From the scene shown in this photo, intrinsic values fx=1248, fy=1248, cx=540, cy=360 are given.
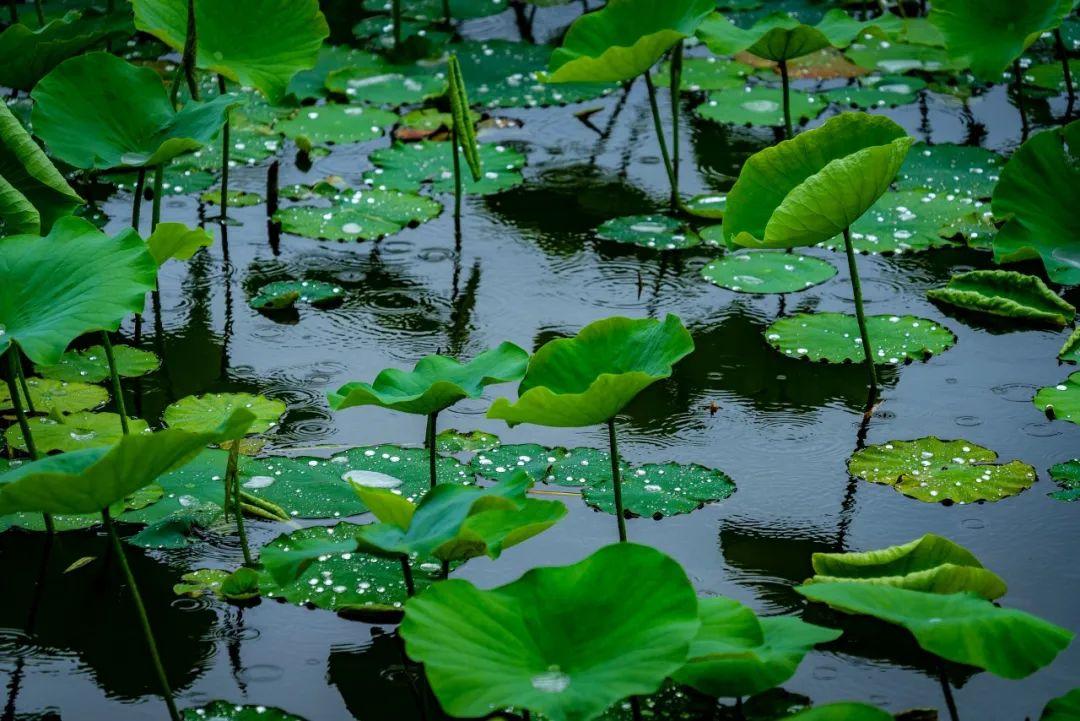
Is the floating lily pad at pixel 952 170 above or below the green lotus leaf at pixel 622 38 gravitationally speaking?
below

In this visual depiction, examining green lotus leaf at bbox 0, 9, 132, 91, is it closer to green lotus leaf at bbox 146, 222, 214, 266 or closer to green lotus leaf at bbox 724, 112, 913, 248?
green lotus leaf at bbox 146, 222, 214, 266

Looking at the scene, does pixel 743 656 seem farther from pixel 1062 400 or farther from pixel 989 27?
pixel 989 27

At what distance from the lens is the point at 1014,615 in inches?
56.4

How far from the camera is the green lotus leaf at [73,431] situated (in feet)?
7.50

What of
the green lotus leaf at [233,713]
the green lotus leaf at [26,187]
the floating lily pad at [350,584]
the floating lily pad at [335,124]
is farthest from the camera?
the floating lily pad at [335,124]

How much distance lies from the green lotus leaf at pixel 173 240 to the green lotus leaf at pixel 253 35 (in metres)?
0.74

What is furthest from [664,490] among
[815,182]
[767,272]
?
[767,272]

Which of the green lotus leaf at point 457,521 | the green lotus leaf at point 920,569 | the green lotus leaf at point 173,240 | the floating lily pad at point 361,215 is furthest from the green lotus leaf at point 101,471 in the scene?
the floating lily pad at point 361,215

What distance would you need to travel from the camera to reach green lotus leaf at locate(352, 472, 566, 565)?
4.99ft

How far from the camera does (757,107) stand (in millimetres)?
3932

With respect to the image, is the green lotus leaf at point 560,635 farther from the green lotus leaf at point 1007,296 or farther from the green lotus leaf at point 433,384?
the green lotus leaf at point 1007,296

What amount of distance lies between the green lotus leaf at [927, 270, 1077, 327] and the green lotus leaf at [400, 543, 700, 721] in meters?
1.57

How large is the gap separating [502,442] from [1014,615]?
3.65ft

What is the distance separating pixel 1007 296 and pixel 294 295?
1.62 metres
